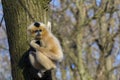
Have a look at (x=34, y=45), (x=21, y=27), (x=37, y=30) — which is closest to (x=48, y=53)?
(x=34, y=45)

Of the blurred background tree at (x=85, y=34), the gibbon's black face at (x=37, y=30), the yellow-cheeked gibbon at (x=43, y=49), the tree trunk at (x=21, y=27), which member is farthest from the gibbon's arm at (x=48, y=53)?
the blurred background tree at (x=85, y=34)

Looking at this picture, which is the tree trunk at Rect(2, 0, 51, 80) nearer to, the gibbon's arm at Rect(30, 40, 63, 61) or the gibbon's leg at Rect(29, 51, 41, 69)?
the gibbon's leg at Rect(29, 51, 41, 69)

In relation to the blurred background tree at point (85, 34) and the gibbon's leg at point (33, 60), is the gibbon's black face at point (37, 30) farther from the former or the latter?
the blurred background tree at point (85, 34)

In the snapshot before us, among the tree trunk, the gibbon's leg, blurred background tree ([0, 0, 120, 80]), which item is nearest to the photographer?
the gibbon's leg

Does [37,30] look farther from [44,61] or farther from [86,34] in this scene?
[86,34]

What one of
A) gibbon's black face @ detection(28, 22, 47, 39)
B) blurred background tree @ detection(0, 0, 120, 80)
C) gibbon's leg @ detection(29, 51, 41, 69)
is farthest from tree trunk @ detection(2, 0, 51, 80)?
blurred background tree @ detection(0, 0, 120, 80)

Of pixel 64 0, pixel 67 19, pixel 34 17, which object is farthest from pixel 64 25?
pixel 34 17

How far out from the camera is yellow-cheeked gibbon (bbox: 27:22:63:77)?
5846 millimetres

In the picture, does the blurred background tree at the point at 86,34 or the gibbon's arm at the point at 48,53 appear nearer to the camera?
the gibbon's arm at the point at 48,53

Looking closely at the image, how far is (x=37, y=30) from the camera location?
5.94 metres

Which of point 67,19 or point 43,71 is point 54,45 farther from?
point 67,19

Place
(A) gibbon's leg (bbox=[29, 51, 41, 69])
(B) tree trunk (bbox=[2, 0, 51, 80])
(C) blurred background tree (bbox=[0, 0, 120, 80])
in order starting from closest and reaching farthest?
(A) gibbon's leg (bbox=[29, 51, 41, 69]) < (B) tree trunk (bbox=[2, 0, 51, 80]) < (C) blurred background tree (bbox=[0, 0, 120, 80])

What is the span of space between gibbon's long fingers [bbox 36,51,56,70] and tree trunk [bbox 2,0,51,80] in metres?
0.11

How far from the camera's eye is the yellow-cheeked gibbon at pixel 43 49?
5.85m
